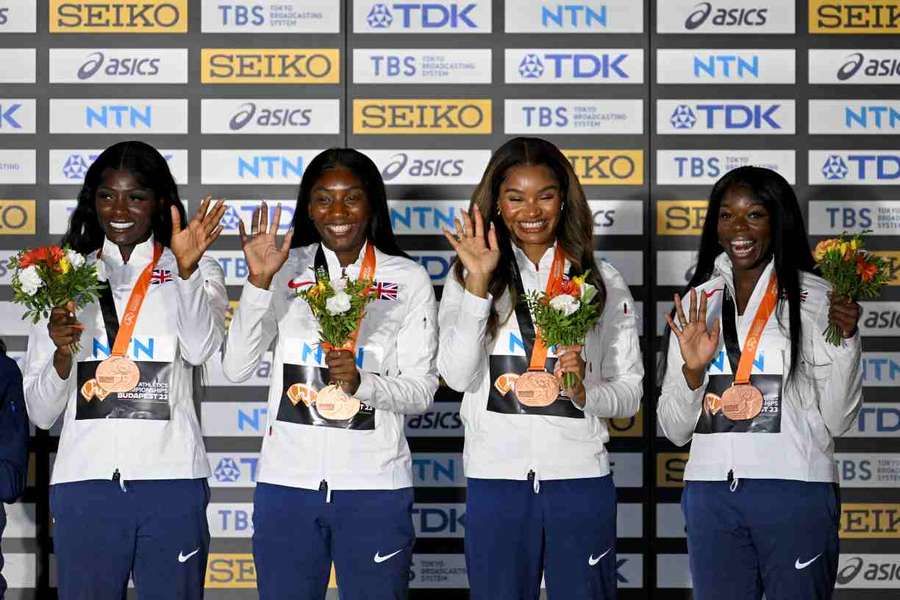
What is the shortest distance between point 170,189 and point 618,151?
251 cm

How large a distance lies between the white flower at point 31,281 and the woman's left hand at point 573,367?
70.5 inches

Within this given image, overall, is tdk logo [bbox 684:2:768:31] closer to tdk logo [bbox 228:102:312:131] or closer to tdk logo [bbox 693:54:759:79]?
tdk logo [bbox 693:54:759:79]

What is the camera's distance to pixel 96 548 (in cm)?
380

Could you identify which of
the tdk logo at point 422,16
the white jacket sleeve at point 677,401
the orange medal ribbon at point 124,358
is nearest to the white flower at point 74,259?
the orange medal ribbon at point 124,358

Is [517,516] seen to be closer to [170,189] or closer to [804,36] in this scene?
[170,189]

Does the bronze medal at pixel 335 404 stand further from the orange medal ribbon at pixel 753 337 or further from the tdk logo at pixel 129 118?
Answer: the tdk logo at pixel 129 118

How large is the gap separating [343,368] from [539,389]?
2.33 ft

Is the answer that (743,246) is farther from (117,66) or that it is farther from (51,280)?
(117,66)

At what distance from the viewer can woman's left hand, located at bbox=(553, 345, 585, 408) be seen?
3689 millimetres

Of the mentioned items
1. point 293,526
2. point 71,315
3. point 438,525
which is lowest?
point 438,525

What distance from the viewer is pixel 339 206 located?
4.07 meters

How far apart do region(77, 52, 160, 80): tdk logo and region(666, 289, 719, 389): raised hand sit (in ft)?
10.4

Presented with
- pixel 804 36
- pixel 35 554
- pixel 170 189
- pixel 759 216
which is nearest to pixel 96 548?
pixel 170 189

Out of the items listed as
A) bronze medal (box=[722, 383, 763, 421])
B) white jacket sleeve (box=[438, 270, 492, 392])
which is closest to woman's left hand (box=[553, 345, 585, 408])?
white jacket sleeve (box=[438, 270, 492, 392])
